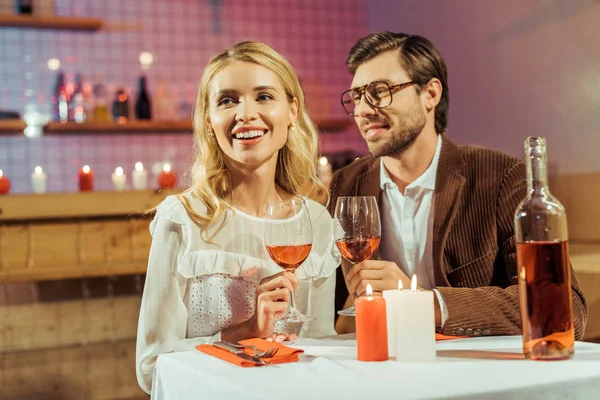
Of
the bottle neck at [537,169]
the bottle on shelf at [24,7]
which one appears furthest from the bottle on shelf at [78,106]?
the bottle neck at [537,169]

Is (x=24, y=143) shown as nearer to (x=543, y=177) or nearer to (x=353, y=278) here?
(x=353, y=278)

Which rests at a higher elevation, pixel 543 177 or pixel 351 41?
pixel 351 41

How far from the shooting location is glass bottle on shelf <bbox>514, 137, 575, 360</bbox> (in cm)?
118

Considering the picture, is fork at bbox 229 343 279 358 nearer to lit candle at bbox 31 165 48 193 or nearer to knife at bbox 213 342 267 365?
knife at bbox 213 342 267 365

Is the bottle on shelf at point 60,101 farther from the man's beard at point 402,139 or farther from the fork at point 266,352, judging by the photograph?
the fork at point 266,352

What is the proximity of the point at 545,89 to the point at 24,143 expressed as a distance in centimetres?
321

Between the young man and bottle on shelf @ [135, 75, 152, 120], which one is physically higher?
bottle on shelf @ [135, 75, 152, 120]

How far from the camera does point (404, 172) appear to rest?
7.59ft

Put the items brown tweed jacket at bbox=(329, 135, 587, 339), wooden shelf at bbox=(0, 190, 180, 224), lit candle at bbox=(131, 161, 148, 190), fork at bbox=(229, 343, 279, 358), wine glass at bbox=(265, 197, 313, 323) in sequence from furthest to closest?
lit candle at bbox=(131, 161, 148, 190), wooden shelf at bbox=(0, 190, 180, 224), brown tweed jacket at bbox=(329, 135, 587, 339), wine glass at bbox=(265, 197, 313, 323), fork at bbox=(229, 343, 279, 358)

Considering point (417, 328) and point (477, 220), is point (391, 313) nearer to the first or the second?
point (417, 328)

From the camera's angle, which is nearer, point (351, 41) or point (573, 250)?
point (573, 250)

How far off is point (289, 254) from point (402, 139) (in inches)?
35.2

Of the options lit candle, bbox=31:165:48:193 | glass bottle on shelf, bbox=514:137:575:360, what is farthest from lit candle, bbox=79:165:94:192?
glass bottle on shelf, bbox=514:137:575:360

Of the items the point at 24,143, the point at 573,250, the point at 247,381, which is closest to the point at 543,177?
the point at 247,381
